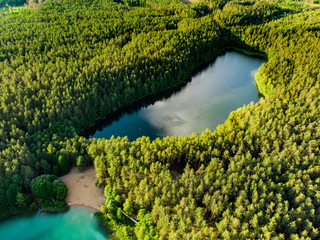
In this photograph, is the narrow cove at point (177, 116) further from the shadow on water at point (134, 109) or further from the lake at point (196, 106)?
the shadow on water at point (134, 109)

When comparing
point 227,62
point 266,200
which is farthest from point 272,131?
point 227,62

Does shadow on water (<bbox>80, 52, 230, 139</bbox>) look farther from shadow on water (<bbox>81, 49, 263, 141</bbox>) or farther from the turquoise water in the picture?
the turquoise water

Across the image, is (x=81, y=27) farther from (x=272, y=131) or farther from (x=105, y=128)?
(x=272, y=131)

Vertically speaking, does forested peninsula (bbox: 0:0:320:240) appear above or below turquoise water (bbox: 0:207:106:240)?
above

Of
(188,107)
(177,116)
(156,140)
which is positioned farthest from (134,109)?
(156,140)

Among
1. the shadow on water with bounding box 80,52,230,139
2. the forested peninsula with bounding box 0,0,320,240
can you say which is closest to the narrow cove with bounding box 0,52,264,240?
the shadow on water with bounding box 80,52,230,139

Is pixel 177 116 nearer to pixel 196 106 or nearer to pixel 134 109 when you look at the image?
pixel 196 106
